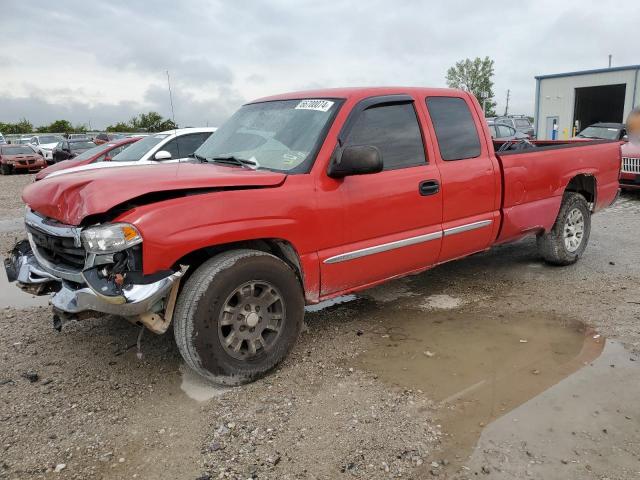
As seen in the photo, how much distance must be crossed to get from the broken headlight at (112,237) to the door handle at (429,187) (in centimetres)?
220

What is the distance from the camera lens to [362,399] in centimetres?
314

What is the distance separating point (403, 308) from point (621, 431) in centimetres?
214

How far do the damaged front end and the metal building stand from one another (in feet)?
95.3

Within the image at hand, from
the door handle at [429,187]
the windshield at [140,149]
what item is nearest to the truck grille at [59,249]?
the door handle at [429,187]

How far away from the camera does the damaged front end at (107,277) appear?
2.84 m

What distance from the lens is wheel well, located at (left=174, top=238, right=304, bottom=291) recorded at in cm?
325

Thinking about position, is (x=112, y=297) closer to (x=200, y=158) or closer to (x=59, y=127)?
(x=200, y=158)

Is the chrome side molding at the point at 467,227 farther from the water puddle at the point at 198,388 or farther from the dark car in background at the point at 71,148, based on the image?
the dark car in background at the point at 71,148

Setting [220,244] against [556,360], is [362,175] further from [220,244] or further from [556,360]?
[556,360]

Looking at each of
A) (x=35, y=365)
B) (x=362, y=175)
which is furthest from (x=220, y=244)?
(x=35, y=365)

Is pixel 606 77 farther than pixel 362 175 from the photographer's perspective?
Yes

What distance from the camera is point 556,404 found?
3.04 metres

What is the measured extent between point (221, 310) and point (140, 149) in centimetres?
656

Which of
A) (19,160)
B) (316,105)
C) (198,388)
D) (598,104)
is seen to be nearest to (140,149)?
(316,105)
